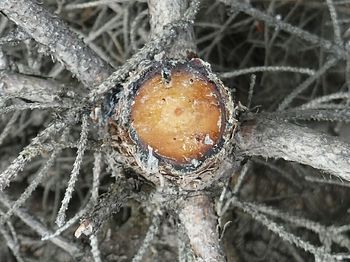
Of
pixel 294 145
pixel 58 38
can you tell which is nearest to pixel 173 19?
pixel 58 38

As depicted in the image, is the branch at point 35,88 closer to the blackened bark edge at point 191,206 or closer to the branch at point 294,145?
the blackened bark edge at point 191,206

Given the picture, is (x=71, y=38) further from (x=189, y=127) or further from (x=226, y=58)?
(x=226, y=58)

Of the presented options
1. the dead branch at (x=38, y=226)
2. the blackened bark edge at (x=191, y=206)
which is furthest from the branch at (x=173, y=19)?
the dead branch at (x=38, y=226)

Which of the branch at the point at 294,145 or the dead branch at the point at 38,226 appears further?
the dead branch at the point at 38,226

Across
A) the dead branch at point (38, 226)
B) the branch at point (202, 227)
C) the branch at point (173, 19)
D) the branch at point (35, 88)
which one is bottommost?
the dead branch at point (38, 226)

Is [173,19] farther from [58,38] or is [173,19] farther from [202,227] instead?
[202,227]

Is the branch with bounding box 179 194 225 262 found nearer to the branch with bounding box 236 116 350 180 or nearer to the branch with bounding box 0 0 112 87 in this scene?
the branch with bounding box 236 116 350 180

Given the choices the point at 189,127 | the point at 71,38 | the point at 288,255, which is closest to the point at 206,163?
the point at 189,127
